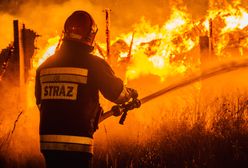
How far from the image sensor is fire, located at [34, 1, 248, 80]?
13008mm

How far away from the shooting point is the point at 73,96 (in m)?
3.76

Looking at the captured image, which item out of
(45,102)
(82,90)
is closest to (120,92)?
(82,90)

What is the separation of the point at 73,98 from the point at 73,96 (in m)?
0.02

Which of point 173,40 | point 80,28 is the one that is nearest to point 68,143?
point 80,28

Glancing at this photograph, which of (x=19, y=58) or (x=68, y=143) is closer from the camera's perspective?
(x=68, y=143)

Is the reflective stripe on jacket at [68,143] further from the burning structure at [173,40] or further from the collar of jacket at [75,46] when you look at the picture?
the burning structure at [173,40]

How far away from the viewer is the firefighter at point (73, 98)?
12.3 feet

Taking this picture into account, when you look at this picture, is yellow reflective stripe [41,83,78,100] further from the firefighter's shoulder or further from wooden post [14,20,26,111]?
wooden post [14,20,26,111]

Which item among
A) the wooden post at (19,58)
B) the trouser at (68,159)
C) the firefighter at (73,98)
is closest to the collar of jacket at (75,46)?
the firefighter at (73,98)

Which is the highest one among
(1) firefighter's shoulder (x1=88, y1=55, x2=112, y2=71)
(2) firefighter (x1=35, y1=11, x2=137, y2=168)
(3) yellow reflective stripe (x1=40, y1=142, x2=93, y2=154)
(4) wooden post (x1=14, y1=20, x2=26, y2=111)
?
(4) wooden post (x1=14, y1=20, x2=26, y2=111)

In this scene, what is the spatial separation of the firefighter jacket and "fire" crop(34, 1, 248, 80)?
29.2 ft

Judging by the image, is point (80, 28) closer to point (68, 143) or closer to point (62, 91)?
point (62, 91)

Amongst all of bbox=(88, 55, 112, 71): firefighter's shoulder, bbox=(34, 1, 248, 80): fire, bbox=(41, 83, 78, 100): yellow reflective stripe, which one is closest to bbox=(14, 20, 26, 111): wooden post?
bbox=(41, 83, 78, 100): yellow reflective stripe

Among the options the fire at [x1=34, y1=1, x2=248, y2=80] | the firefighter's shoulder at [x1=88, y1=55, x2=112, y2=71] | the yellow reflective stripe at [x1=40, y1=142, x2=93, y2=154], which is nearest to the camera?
the yellow reflective stripe at [x1=40, y1=142, x2=93, y2=154]
